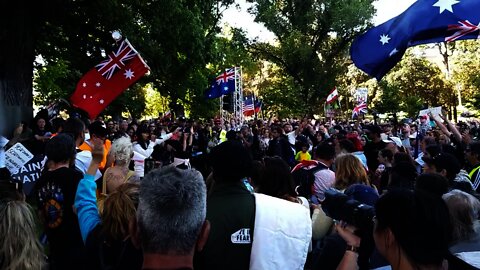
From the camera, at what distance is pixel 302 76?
40.2m

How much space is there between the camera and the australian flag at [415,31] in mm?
6387

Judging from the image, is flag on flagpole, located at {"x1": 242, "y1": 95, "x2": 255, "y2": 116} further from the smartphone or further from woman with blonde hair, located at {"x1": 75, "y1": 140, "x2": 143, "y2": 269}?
woman with blonde hair, located at {"x1": 75, "y1": 140, "x2": 143, "y2": 269}

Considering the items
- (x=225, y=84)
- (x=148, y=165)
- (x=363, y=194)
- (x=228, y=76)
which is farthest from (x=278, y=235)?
(x=225, y=84)

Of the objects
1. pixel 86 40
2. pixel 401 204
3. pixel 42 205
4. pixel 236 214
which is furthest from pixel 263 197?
pixel 86 40

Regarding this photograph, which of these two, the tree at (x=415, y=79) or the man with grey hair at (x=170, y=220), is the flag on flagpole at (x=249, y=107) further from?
the man with grey hair at (x=170, y=220)

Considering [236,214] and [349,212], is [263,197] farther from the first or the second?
[349,212]

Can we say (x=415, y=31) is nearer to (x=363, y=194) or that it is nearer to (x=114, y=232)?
(x=363, y=194)

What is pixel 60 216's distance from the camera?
140 inches

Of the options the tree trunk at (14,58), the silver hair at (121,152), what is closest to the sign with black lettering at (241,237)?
the silver hair at (121,152)

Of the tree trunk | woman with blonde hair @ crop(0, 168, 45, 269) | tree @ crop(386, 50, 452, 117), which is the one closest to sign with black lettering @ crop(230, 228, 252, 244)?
woman with blonde hair @ crop(0, 168, 45, 269)

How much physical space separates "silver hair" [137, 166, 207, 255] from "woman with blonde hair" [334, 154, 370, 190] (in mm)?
2890

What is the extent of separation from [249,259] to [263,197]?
15.0 inches

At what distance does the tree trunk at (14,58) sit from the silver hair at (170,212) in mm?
11633

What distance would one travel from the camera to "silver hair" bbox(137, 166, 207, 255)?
181cm
